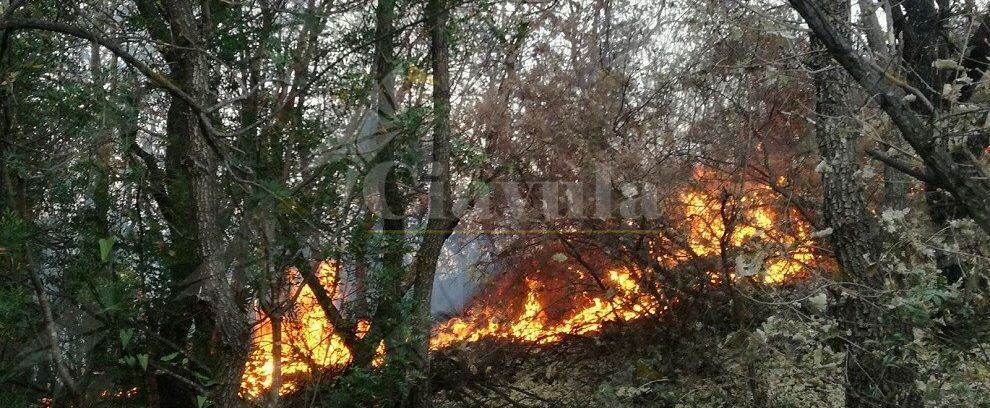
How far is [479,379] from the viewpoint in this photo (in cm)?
881

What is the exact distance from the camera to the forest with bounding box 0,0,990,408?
4441mm

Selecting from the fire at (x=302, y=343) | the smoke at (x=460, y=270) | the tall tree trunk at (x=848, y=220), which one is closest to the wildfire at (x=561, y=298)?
the fire at (x=302, y=343)

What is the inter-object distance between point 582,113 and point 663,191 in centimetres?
118

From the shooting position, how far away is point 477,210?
8.74 m

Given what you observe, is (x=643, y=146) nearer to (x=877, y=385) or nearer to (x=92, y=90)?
(x=877, y=385)

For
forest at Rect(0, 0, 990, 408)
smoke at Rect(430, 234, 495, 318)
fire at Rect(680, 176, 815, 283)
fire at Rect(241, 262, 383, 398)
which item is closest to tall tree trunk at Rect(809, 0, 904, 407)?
forest at Rect(0, 0, 990, 408)

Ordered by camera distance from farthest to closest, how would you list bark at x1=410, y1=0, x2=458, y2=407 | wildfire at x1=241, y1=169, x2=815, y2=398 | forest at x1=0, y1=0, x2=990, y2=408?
bark at x1=410, y1=0, x2=458, y2=407
wildfire at x1=241, y1=169, x2=815, y2=398
forest at x1=0, y1=0, x2=990, y2=408

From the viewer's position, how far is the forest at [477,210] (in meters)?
4.44

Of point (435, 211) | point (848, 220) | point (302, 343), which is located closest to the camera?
point (848, 220)

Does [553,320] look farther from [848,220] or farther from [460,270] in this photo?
[848,220]

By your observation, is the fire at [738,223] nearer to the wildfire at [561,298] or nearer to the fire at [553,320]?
the wildfire at [561,298]

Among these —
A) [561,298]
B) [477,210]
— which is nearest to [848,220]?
[561,298]

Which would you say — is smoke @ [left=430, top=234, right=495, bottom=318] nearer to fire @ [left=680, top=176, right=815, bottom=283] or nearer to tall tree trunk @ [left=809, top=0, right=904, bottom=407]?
fire @ [left=680, top=176, right=815, bottom=283]

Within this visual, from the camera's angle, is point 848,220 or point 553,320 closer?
point 848,220
